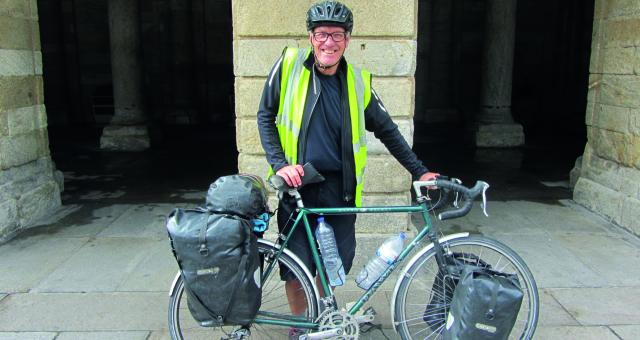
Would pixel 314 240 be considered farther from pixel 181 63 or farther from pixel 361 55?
pixel 181 63

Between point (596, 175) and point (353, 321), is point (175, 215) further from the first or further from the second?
point (596, 175)

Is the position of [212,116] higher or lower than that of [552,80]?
lower

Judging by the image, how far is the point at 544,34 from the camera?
51.4ft

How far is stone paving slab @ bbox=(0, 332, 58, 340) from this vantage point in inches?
148

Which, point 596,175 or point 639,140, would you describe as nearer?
point 639,140

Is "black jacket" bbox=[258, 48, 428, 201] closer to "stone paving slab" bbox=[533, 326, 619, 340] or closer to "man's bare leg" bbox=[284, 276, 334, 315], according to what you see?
"man's bare leg" bbox=[284, 276, 334, 315]

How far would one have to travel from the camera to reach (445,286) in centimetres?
319

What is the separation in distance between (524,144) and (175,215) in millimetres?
10021

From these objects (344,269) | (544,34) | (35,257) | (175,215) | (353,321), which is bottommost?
(35,257)

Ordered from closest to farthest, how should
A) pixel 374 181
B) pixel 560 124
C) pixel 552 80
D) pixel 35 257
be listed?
pixel 374 181
pixel 35 257
pixel 560 124
pixel 552 80

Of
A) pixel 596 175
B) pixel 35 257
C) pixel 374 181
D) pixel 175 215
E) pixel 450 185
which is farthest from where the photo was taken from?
pixel 596 175

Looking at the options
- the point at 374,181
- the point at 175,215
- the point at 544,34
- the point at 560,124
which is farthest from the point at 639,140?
the point at 544,34

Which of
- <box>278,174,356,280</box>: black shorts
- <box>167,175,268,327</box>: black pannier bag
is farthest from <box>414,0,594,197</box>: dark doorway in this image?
<box>167,175,268,327</box>: black pannier bag

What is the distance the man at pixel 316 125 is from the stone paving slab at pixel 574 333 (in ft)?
4.69
